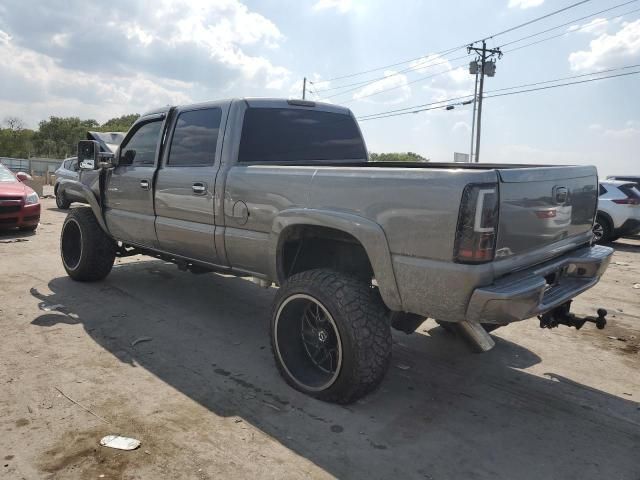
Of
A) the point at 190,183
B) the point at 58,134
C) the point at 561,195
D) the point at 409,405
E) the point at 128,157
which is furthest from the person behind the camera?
the point at 58,134

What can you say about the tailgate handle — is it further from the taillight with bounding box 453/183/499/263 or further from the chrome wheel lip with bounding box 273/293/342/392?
the chrome wheel lip with bounding box 273/293/342/392

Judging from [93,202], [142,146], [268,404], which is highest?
[142,146]

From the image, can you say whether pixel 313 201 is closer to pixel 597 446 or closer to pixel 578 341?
pixel 597 446

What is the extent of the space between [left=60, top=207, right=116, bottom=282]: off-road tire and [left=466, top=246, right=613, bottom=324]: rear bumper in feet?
15.1

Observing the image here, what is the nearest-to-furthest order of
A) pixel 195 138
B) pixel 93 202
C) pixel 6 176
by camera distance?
pixel 195 138, pixel 93 202, pixel 6 176

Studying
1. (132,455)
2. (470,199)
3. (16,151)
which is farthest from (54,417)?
(16,151)

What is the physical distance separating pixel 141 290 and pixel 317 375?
3.16 meters

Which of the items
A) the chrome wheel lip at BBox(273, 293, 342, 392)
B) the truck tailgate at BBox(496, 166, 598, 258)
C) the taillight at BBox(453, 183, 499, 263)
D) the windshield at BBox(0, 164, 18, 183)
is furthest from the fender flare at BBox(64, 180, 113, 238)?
the windshield at BBox(0, 164, 18, 183)

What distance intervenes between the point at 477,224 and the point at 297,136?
2.35 metres

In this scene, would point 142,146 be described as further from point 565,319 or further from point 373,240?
point 565,319

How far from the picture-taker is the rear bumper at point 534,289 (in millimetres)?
2625

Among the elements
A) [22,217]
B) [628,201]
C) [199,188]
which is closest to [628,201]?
[628,201]

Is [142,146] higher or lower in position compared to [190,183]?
higher

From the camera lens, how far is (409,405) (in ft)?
10.9
